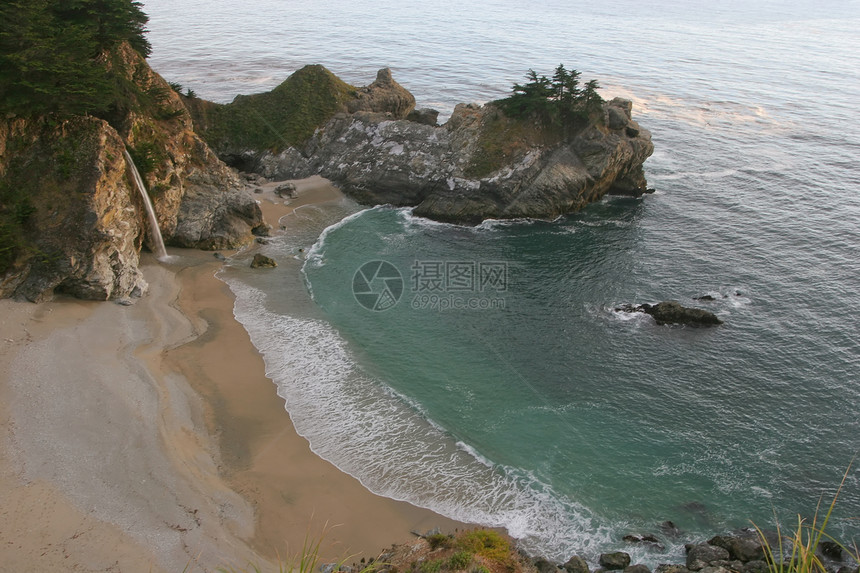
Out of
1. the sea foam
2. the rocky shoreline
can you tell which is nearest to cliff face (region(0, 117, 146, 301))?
the sea foam

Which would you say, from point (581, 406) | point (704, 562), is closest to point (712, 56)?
point (581, 406)

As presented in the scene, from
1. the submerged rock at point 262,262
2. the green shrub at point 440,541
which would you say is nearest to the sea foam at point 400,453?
the green shrub at point 440,541

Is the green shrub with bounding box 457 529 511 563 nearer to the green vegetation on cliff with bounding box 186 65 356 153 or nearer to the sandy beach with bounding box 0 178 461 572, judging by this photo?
the sandy beach with bounding box 0 178 461 572

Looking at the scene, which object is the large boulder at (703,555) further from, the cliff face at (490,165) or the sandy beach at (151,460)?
the cliff face at (490,165)

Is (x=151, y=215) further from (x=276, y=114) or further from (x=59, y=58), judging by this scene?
(x=276, y=114)

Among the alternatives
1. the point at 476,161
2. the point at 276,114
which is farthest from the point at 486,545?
the point at 276,114

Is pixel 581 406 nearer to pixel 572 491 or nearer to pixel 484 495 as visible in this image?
pixel 572 491
